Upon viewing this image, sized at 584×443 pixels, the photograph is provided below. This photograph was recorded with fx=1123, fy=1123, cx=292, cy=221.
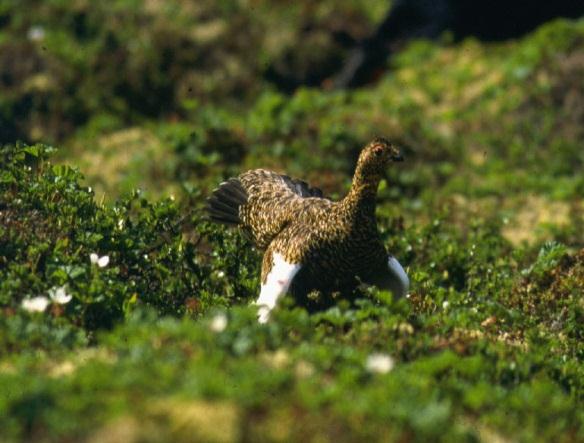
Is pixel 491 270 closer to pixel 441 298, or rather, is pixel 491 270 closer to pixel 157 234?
pixel 441 298

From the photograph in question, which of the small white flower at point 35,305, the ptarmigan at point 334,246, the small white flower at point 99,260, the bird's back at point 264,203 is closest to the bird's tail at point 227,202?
the bird's back at point 264,203

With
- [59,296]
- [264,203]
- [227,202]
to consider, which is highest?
[227,202]

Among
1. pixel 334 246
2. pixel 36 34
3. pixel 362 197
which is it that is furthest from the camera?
pixel 36 34

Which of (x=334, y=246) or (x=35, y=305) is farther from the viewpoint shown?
(x=334, y=246)

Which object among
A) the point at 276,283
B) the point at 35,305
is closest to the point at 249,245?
the point at 276,283

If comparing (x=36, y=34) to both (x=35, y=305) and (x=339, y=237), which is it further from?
(x=35, y=305)

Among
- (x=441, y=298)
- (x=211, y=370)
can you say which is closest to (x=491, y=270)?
(x=441, y=298)

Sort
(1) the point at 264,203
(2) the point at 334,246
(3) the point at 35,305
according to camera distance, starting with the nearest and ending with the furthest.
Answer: (3) the point at 35,305
(2) the point at 334,246
(1) the point at 264,203

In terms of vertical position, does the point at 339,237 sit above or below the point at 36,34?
below
